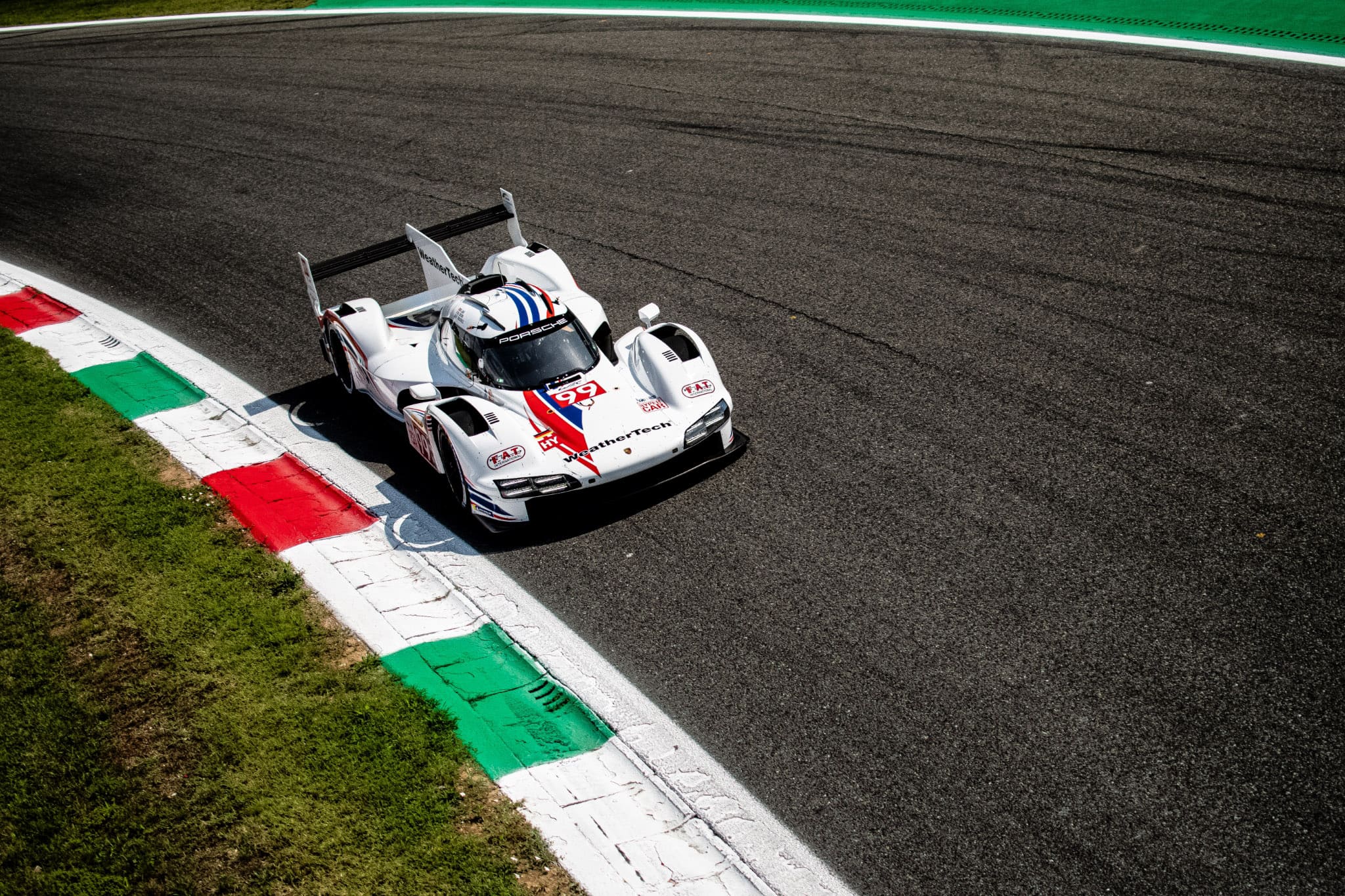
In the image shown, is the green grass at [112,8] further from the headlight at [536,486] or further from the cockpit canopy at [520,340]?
the headlight at [536,486]

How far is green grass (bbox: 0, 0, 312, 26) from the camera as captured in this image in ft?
80.1

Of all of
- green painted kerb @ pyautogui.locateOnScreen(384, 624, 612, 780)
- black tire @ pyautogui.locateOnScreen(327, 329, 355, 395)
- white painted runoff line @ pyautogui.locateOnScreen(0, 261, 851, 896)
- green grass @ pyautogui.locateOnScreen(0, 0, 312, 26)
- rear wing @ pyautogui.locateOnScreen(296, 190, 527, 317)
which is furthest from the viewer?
green grass @ pyautogui.locateOnScreen(0, 0, 312, 26)

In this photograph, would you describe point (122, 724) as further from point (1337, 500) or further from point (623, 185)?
point (623, 185)

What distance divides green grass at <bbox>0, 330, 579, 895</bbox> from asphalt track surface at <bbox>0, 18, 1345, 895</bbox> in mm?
1280

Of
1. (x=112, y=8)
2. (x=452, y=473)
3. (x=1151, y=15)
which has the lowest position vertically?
(x=452, y=473)

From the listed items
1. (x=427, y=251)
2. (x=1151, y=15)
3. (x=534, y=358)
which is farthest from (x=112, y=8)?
(x=534, y=358)

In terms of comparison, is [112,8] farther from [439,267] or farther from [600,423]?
[600,423]

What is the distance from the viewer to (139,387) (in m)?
9.07

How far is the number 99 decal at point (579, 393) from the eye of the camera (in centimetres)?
724

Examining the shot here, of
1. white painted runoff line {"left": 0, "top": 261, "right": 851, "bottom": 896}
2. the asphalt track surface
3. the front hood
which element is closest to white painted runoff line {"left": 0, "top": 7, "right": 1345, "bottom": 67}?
the asphalt track surface

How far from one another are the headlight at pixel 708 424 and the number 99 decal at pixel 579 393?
0.75m

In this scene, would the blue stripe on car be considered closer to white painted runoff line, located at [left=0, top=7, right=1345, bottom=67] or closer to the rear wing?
the rear wing

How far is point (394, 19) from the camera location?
21391mm

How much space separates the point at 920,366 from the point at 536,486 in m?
3.45
